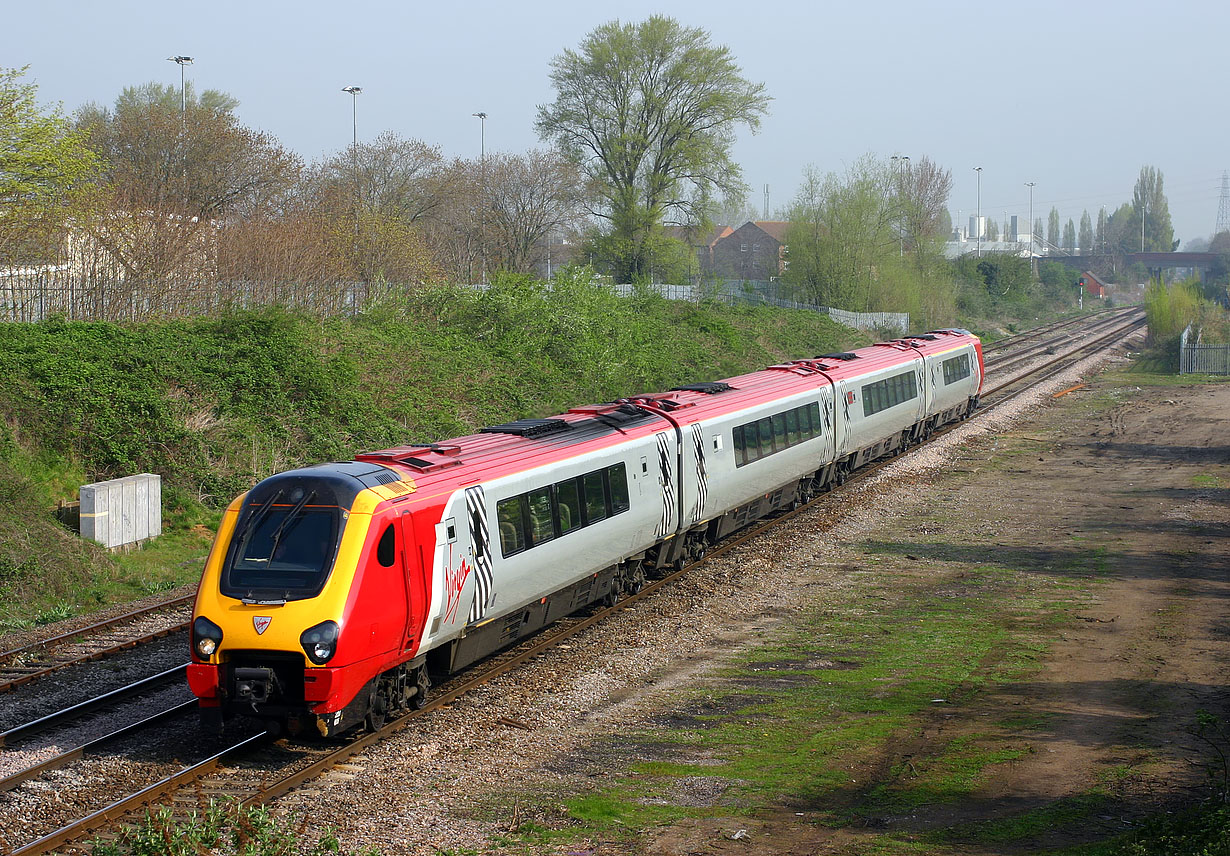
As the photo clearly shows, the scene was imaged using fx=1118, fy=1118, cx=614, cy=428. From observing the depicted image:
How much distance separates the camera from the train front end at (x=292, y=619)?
981 centimetres

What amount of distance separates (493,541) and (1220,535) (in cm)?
1432

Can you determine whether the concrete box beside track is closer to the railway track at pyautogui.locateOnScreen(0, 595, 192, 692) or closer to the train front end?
the railway track at pyautogui.locateOnScreen(0, 595, 192, 692)

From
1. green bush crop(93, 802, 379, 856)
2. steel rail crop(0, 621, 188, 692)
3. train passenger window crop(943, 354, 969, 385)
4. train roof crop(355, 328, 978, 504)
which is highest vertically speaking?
train passenger window crop(943, 354, 969, 385)

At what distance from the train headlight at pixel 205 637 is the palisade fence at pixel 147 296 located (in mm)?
14610

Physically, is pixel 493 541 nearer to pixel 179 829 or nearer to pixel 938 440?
pixel 179 829

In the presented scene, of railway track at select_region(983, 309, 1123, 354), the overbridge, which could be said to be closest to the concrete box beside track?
railway track at select_region(983, 309, 1123, 354)

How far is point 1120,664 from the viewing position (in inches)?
501

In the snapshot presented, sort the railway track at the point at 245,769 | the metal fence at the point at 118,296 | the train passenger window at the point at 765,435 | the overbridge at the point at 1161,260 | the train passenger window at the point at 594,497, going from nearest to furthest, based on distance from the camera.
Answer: the railway track at the point at 245,769 < the train passenger window at the point at 594,497 < the train passenger window at the point at 765,435 < the metal fence at the point at 118,296 < the overbridge at the point at 1161,260

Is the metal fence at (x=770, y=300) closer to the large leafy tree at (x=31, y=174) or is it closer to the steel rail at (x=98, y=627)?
the large leafy tree at (x=31, y=174)

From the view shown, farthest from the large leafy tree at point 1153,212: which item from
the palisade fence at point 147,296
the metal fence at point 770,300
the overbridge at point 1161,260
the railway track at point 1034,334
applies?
the palisade fence at point 147,296

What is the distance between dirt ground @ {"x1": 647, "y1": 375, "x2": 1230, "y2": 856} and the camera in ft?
27.9

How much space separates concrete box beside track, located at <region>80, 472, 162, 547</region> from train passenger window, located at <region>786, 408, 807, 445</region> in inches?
442

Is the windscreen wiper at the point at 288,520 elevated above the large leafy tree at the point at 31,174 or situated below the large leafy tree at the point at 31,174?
below

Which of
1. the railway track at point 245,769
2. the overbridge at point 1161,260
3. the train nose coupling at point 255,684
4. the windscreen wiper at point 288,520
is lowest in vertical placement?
the railway track at point 245,769
